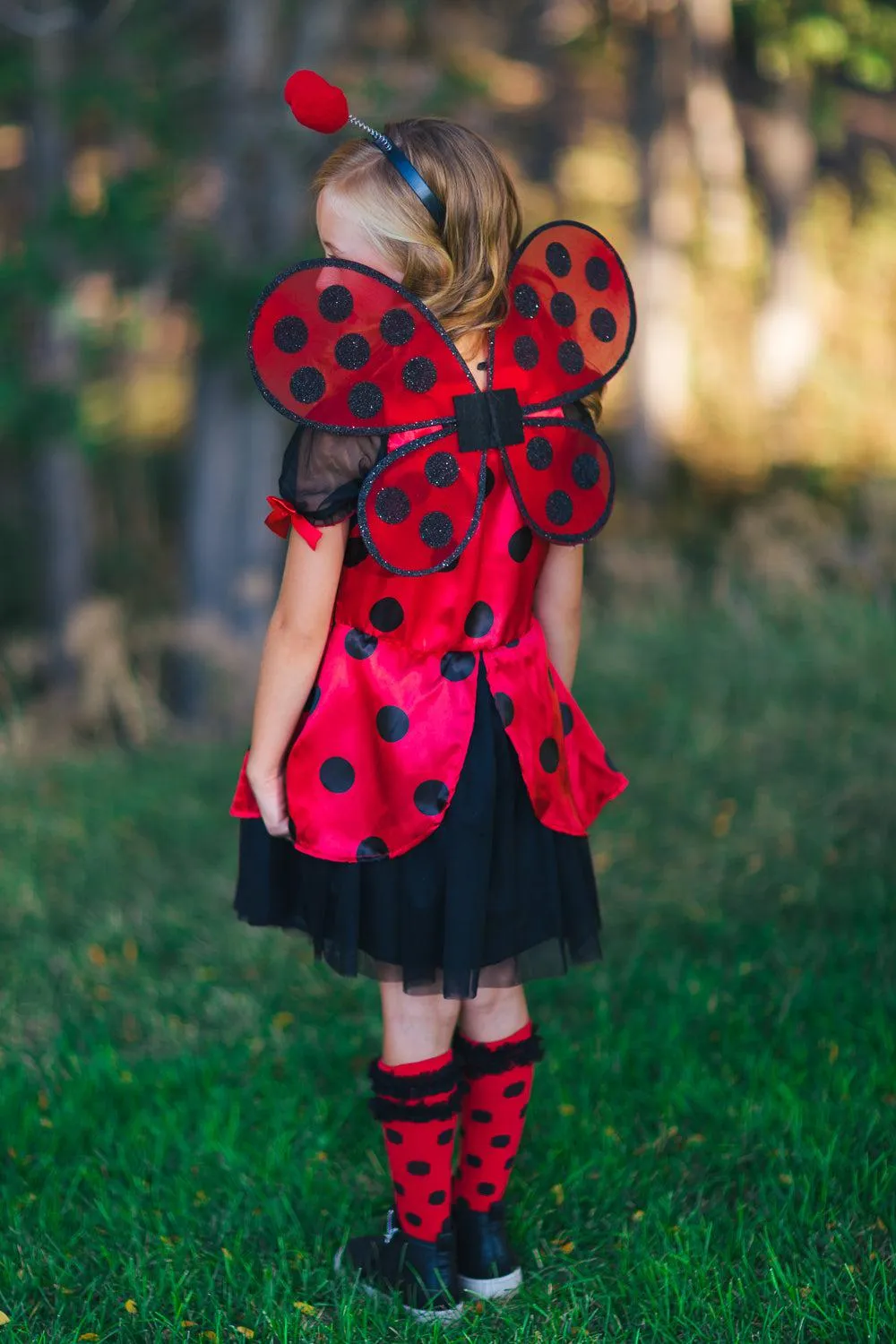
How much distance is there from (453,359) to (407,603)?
0.36 metres

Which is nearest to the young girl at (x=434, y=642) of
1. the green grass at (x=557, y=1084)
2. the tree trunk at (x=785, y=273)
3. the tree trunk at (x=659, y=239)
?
the green grass at (x=557, y=1084)

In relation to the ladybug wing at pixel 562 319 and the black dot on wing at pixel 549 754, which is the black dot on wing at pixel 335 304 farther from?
→ the black dot on wing at pixel 549 754

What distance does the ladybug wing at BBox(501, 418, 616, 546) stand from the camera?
2.04 metres

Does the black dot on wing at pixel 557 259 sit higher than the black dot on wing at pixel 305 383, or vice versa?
the black dot on wing at pixel 557 259

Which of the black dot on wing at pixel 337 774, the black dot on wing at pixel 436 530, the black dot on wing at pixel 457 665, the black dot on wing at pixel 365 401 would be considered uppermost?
the black dot on wing at pixel 365 401

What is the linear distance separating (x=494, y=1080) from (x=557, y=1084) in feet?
2.14

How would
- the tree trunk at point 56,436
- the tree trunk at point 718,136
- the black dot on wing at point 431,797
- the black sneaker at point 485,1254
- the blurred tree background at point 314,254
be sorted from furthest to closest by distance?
1. the tree trunk at point 718,136
2. the tree trunk at point 56,436
3. the blurred tree background at point 314,254
4. the black sneaker at point 485,1254
5. the black dot on wing at point 431,797

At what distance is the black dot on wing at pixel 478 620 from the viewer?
2061mm

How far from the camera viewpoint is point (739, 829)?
13.6 ft

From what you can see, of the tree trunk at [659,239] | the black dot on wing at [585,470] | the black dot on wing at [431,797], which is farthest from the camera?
the tree trunk at [659,239]

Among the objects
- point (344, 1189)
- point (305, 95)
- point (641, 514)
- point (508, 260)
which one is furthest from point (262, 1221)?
point (641, 514)

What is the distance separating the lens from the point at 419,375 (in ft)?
6.36

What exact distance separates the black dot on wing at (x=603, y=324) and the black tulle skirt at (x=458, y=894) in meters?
0.56

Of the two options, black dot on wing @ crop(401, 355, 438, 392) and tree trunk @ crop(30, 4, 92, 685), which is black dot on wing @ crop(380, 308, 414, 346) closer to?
black dot on wing @ crop(401, 355, 438, 392)
